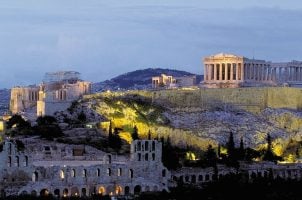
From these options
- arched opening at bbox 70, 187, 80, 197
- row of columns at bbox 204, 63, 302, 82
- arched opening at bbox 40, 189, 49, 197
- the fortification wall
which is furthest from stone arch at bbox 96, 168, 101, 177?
row of columns at bbox 204, 63, 302, 82

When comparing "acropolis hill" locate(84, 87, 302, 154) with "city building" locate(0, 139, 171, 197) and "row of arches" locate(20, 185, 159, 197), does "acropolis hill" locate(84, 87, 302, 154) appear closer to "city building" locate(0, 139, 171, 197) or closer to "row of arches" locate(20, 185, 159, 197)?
"city building" locate(0, 139, 171, 197)

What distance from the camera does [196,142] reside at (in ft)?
247

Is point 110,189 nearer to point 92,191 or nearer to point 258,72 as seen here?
point 92,191

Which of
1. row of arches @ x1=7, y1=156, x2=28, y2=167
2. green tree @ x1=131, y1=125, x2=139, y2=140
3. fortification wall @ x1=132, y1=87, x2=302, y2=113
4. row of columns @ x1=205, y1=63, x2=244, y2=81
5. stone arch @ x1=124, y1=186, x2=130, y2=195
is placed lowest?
stone arch @ x1=124, y1=186, x2=130, y2=195

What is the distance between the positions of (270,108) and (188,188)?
111 ft

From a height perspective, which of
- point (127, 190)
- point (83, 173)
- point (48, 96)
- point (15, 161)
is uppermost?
point (48, 96)

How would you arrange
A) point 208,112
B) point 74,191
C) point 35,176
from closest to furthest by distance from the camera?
point 35,176 → point 74,191 → point 208,112

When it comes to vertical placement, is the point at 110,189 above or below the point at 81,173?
below

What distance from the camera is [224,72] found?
98.3 meters

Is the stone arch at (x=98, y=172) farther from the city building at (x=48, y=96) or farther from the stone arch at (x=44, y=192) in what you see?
the city building at (x=48, y=96)

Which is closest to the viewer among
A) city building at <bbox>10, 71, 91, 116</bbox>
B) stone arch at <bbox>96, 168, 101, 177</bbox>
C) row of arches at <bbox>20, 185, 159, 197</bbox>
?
row of arches at <bbox>20, 185, 159, 197</bbox>

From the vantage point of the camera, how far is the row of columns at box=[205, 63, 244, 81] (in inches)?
3831

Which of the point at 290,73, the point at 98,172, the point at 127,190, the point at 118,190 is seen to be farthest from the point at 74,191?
the point at 290,73

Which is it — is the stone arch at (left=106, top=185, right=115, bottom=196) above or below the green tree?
below
